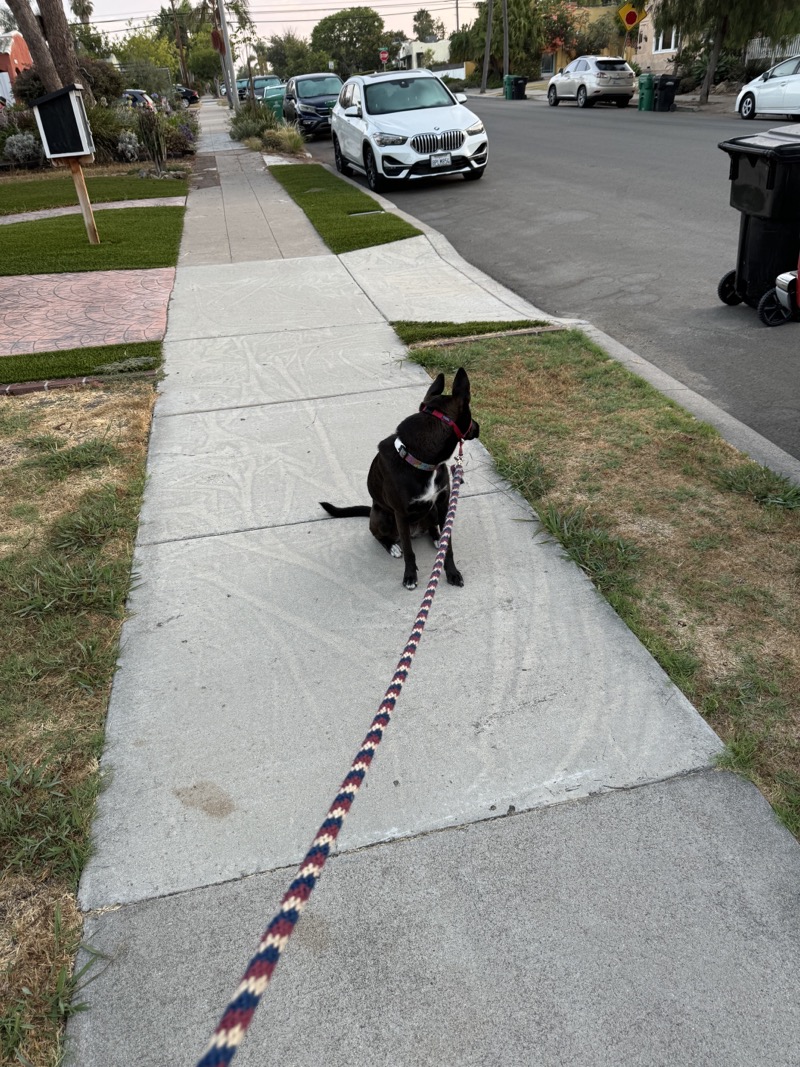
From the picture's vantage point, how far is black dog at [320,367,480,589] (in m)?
3.18

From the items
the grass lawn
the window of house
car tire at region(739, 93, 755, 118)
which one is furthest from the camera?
the window of house

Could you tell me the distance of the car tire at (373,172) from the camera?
45.8 feet

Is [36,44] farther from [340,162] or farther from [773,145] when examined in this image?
[773,145]

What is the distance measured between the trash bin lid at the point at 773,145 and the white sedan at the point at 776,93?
54.7 ft

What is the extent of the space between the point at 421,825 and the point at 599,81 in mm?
34821

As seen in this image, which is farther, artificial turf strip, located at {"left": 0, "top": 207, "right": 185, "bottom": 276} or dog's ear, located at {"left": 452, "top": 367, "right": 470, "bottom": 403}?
artificial turf strip, located at {"left": 0, "top": 207, "right": 185, "bottom": 276}

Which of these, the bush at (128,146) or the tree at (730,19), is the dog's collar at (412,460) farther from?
the tree at (730,19)

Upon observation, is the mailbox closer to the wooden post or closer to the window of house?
the wooden post

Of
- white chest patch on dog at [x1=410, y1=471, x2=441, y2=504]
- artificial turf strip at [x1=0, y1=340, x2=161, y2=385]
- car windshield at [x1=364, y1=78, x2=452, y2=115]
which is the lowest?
artificial turf strip at [x1=0, y1=340, x2=161, y2=385]

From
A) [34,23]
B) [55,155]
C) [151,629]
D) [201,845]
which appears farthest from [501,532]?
[34,23]

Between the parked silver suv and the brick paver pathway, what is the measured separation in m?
27.8

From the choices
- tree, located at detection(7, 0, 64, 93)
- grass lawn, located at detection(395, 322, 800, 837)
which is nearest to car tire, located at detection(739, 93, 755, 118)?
tree, located at detection(7, 0, 64, 93)

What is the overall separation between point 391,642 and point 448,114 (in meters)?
13.2

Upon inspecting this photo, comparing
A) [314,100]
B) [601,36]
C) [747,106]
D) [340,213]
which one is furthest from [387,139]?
[601,36]
